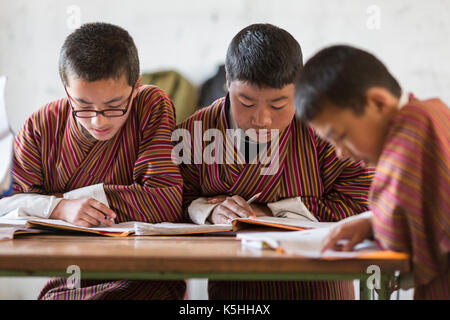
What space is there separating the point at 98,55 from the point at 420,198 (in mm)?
885

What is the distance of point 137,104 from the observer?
5.14 ft

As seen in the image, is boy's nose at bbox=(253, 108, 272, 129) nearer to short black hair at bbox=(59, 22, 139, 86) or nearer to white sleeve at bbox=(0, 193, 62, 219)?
short black hair at bbox=(59, 22, 139, 86)

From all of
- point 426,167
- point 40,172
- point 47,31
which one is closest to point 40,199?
point 40,172

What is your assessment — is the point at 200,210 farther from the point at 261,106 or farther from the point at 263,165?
the point at 261,106

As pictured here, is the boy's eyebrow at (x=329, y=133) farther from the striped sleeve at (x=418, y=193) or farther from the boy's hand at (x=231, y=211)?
the boy's hand at (x=231, y=211)

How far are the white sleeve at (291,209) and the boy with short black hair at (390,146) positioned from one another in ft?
1.41

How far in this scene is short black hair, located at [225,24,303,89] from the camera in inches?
54.0

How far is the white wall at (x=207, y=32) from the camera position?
8.75ft

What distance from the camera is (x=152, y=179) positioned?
1.48 meters

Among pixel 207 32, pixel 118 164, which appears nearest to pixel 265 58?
pixel 118 164

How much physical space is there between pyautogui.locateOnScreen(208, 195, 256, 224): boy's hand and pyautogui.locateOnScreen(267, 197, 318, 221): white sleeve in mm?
77

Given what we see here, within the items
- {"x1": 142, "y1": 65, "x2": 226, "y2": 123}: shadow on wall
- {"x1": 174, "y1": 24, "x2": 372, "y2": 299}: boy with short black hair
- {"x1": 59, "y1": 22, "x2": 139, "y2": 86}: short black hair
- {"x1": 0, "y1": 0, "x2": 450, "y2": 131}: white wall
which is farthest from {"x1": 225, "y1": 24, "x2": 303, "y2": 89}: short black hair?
{"x1": 0, "y1": 0, "x2": 450, "y2": 131}: white wall

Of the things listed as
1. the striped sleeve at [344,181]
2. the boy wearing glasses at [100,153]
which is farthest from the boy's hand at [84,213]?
the striped sleeve at [344,181]

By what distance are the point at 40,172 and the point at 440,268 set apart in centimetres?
109
